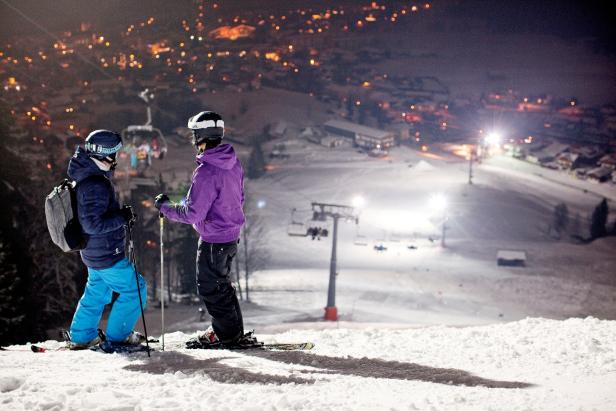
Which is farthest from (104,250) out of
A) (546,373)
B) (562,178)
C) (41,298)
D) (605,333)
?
(562,178)

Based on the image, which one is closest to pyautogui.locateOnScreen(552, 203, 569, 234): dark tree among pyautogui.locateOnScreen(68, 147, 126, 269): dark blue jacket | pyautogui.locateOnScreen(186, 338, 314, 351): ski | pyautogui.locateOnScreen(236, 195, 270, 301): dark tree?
pyautogui.locateOnScreen(236, 195, 270, 301): dark tree

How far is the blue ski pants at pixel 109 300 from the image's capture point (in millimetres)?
5543

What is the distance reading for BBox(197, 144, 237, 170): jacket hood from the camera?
5414 mm

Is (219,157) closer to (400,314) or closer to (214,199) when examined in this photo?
(214,199)

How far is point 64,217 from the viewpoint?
5.14 m

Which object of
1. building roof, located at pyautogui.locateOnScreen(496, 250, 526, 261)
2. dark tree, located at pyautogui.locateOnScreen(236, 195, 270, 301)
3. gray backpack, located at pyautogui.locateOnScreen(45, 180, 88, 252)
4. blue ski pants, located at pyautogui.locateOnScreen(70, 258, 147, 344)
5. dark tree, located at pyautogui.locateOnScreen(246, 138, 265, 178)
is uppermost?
gray backpack, located at pyautogui.locateOnScreen(45, 180, 88, 252)

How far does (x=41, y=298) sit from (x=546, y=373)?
19.6 m

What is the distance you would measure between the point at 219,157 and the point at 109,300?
2.02 m

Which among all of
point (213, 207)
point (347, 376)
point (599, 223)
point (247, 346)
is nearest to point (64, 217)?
point (213, 207)

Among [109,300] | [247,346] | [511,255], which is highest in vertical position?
[109,300]

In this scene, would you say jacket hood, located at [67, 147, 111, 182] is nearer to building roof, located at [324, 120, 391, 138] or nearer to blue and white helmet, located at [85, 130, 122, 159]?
blue and white helmet, located at [85, 130, 122, 159]

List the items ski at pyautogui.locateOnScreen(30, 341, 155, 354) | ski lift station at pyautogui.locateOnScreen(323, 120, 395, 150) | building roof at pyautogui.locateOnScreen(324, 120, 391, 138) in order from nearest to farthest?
ski at pyautogui.locateOnScreen(30, 341, 155, 354), ski lift station at pyautogui.locateOnScreen(323, 120, 395, 150), building roof at pyautogui.locateOnScreen(324, 120, 391, 138)

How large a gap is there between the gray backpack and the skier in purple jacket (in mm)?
795

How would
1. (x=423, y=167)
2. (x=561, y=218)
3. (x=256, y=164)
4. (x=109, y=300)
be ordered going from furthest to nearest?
(x=423, y=167)
(x=256, y=164)
(x=561, y=218)
(x=109, y=300)
